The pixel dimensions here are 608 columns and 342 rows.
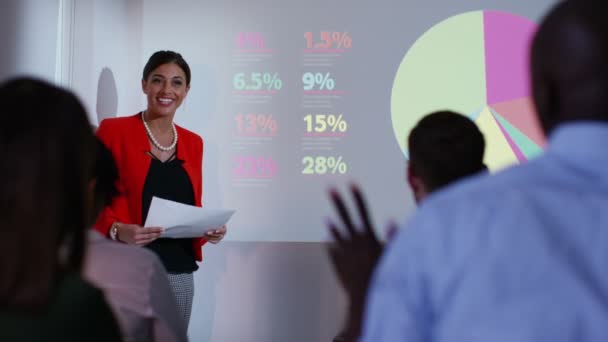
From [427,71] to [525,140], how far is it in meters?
0.72

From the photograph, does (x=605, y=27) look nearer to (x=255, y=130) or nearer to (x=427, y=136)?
(x=427, y=136)

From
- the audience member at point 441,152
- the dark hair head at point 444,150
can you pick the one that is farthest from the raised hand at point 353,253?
the dark hair head at point 444,150

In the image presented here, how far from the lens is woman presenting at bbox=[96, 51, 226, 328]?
130 inches

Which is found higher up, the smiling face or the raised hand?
the smiling face

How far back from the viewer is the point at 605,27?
2.51ft

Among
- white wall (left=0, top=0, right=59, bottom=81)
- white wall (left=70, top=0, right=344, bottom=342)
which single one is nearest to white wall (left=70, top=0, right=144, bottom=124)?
white wall (left=70, top=0, right=344, bottom=342)

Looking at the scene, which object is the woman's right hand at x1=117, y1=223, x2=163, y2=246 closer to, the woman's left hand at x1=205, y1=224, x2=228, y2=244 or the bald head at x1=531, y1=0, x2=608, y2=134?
the woman's left hand at x1=205, y1=224, x2=228, y2=244

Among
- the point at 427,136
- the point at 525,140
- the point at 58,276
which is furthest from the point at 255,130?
the point at 58,276

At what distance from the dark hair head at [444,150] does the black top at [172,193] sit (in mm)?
1911

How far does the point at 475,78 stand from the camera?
4.39 meters

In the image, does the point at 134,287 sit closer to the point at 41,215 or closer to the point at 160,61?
the point at 41,215

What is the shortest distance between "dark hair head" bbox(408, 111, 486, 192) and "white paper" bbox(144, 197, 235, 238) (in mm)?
1610

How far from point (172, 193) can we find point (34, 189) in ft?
8.32

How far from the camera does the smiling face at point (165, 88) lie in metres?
3.56
